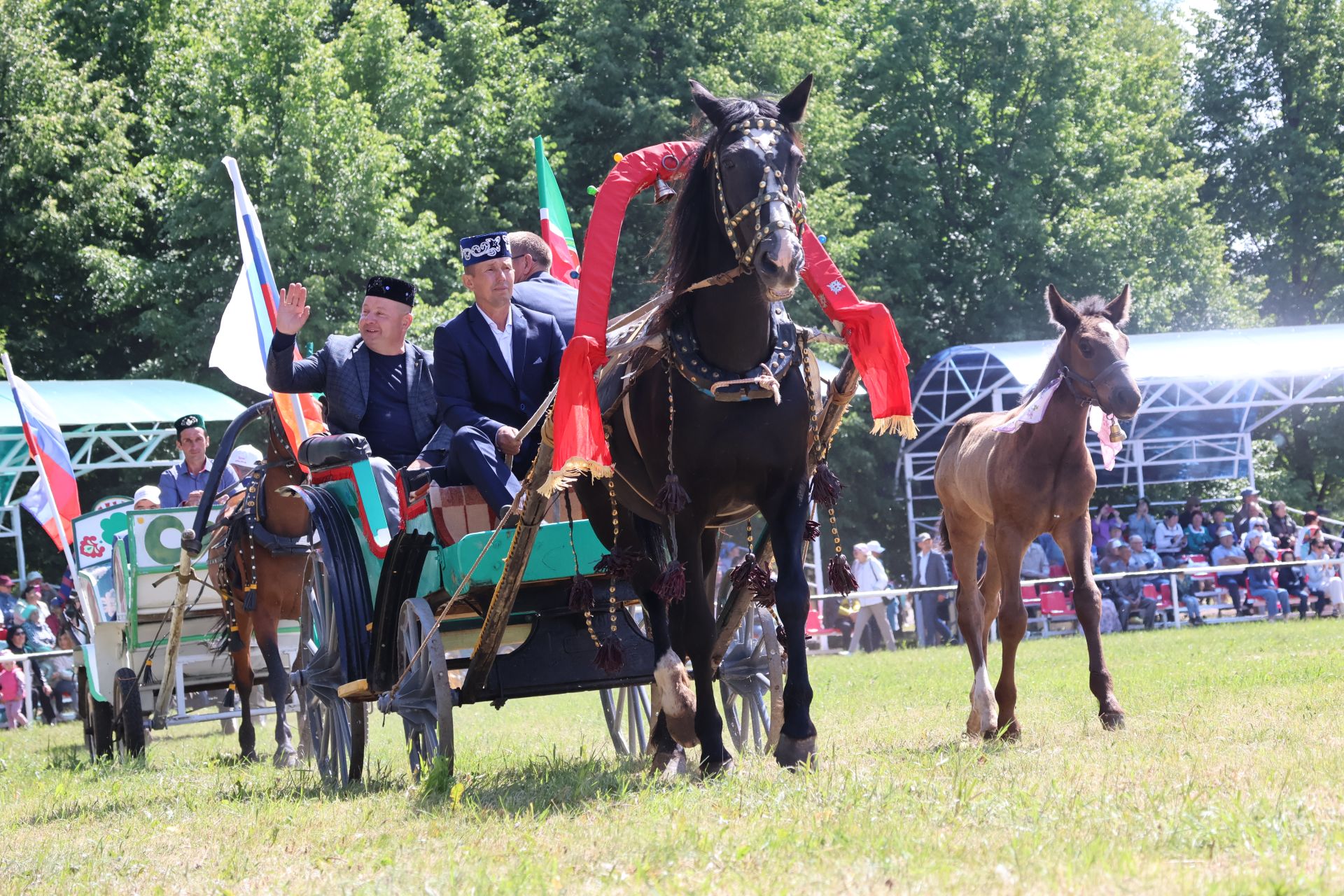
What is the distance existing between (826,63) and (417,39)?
8.83 m

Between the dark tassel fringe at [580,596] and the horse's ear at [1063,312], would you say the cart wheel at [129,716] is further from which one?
the horse's ear at [1063,312]

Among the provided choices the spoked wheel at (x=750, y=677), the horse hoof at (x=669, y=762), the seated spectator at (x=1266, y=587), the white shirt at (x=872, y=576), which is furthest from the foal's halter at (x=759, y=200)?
the seated spectator at (x=1266, y=587)

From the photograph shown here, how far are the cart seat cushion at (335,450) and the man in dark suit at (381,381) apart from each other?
0.60 m

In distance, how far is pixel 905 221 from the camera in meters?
33.0

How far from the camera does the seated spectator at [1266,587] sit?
21.9 meters

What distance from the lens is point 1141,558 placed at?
2297cm

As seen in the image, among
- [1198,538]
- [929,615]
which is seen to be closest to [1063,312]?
[929,615]

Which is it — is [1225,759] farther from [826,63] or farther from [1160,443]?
[826,63]

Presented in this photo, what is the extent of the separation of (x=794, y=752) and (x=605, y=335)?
1714 millimetres

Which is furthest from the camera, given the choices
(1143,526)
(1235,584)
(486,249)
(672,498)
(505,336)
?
(1143,526)

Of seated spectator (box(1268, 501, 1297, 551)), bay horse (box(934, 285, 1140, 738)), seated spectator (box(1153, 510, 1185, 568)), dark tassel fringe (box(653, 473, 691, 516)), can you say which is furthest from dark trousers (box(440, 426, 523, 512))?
seated spectator (box(1268, 501, 1297, 551))

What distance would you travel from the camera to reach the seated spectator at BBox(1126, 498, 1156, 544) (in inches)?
955

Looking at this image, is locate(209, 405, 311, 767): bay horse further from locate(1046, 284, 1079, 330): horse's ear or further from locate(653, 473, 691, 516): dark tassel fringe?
locate(1046, 284, 1079, 330): horse's ear

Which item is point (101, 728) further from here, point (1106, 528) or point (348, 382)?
point (1106, 528)
